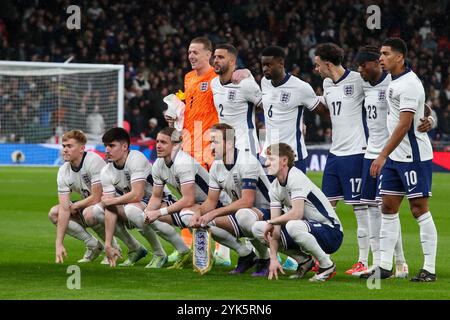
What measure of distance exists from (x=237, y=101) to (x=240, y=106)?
66 millimetres

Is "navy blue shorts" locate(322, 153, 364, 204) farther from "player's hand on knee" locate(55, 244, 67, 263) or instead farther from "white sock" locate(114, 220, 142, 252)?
"player's hand on knee" locate(55, 244, 67, 263)

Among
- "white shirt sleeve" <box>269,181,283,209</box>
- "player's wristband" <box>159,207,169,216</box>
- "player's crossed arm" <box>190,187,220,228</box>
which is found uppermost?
"white shirt sleeve" <box>269,181,283,209</box>

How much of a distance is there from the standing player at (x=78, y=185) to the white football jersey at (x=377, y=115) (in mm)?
2810

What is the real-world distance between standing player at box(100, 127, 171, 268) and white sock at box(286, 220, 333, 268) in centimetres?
182

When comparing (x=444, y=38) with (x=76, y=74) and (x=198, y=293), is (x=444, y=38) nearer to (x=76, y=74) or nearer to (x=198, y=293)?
(x=76, y=74)

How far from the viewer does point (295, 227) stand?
8523 mm

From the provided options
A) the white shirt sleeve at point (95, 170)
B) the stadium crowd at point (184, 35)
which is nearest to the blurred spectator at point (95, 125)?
the stadium crowd at point (184, 35)

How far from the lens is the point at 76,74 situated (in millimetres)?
26812

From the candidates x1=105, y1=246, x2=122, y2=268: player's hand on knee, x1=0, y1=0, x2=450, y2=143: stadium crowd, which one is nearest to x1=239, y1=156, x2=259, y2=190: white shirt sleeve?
x1=105, y1=246, x2=122, y2=268: player's hand on knee

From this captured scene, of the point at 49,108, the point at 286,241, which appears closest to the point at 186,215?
the point at 286,241

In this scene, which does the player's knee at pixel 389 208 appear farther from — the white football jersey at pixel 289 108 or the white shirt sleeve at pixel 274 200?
the white football jersey at pixel 289 108

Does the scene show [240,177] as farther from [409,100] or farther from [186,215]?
[409,100]

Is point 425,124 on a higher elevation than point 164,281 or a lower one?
higher

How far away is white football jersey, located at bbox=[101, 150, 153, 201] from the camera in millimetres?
9984
